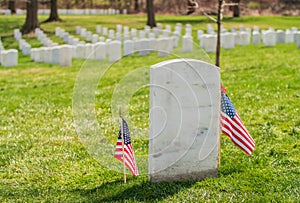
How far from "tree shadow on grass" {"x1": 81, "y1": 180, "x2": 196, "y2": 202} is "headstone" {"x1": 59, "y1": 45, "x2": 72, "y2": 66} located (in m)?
13.9

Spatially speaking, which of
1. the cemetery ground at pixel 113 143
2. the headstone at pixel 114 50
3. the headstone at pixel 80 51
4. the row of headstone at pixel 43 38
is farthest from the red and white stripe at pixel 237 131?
the row of headstone at pixel 43 38

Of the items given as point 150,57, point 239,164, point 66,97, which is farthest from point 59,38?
point 239,164

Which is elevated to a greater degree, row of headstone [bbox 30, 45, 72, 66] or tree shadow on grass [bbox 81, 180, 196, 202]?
tree shadow on grass [bbox 81, 180, 196, 202]

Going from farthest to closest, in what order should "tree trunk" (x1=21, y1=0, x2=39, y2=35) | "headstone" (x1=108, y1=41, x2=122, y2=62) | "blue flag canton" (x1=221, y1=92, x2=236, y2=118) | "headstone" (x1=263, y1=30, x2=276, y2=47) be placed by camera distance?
"tree trunk" (x1=21, y1=0, x2=39, y2=35) < "headstone" (x1=263, y1=30, x2=276, y2=47) < "headstone" (x1=108, y1=41, x2=122, y2=62) < "blue flag canton" (x1=221, y1=92, x2=236, y2=118)

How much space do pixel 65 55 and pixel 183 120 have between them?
14236mm

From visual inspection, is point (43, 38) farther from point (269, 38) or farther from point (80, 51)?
point (269, 38)

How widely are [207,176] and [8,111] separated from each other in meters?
5.94

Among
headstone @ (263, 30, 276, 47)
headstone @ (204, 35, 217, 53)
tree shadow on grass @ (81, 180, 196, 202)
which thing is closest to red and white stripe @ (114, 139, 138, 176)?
tree shadow on grass @ (81, 180, 196, 202)

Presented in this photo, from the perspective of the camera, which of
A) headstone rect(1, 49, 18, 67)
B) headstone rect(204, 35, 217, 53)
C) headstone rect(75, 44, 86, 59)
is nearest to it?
headstone rect(1, 49, 18, 67)

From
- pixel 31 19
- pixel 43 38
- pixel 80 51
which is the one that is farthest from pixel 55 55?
pixel 31 19

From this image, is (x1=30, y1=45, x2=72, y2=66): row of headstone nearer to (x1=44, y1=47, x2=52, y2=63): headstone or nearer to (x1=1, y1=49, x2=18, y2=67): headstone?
(x1=44, y1=47, x2=52, y2=63): headstone

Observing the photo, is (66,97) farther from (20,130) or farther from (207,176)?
(207,176)

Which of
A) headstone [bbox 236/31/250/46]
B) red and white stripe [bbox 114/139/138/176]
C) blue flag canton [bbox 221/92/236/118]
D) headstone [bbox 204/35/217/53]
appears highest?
blue flag canton [bbox 221/92/236/118]

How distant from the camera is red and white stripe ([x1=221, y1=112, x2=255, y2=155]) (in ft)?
23.6
